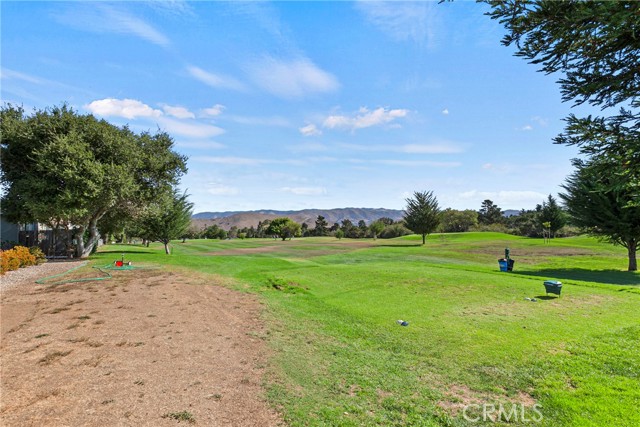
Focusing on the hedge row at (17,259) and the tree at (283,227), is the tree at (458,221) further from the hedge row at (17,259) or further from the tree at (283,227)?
the hedge row at (17,259)

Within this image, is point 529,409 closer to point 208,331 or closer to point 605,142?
point 605,142

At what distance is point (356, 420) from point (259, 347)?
3079mm

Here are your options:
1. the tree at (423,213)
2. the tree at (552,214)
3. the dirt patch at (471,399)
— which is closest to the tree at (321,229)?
the tree at (423,213)

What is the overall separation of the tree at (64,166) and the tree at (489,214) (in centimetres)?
8777

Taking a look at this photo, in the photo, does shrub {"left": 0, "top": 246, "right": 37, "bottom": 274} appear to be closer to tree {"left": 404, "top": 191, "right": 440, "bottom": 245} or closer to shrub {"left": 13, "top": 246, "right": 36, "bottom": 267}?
shrub {"left": 13, "top": 246, "right": 36, "bottom": 267}

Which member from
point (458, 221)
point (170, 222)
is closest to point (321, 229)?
point (458, 221)

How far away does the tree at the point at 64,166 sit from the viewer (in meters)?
A: 18.3

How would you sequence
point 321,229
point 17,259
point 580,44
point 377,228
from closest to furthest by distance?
point 580,44
point 17,259
point 377,228
point 321,229

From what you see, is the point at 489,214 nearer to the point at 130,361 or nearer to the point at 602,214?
the point at 602,214

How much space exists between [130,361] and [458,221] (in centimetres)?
8460

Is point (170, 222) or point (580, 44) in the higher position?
point (580, 44)

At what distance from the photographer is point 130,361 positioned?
5.56m

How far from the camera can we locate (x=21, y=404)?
162 inches

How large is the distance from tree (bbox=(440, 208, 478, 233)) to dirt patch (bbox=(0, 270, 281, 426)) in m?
77.2
